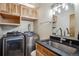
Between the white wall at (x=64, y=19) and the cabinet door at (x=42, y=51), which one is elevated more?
the white wall at (x=64, y=19)

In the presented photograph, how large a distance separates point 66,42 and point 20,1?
0.95 metres

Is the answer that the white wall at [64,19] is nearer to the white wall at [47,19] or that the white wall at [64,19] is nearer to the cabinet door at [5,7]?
the white wall at [47,19]

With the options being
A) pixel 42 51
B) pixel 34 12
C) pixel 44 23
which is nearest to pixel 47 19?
pixel 44 23

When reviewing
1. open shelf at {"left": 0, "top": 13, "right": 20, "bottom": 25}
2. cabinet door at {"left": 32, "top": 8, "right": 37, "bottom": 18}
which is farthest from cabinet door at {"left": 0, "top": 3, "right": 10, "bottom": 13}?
cabinet door at {"left": 32, "top": 8, "right": 37, "bottom": 18}

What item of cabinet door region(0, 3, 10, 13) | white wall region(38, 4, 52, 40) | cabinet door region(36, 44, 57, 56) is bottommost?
cabinet door region(36, 44, 57, 56)

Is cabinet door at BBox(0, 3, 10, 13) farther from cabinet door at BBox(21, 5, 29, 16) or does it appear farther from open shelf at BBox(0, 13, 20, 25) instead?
cabinet door at BBox(21, 5, 29, 16)

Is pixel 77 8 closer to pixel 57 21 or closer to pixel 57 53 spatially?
pixel 57 21

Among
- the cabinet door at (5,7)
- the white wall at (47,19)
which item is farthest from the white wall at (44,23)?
the cabinet door at (5,7)

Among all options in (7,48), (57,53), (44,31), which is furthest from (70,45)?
(7,48)

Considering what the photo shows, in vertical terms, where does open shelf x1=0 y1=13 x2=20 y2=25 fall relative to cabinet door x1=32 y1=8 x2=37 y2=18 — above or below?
below

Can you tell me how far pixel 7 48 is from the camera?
162 cm

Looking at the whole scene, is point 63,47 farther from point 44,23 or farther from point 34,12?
point 34,12

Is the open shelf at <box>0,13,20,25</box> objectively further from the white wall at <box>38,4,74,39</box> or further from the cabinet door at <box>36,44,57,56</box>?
the cabinet door at <box>36,44,57,56</box>

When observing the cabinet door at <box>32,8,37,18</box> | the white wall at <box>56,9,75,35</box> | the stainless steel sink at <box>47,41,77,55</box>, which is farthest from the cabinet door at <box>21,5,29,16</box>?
the stainless steel sink at <box>47,41,77,55</box>
